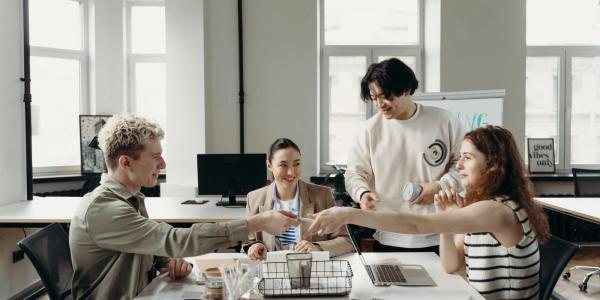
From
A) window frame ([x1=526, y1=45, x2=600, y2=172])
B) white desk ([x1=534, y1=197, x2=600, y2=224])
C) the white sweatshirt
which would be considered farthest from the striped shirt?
window frame ([x1=526, y1=45, x2=600, y2=172])

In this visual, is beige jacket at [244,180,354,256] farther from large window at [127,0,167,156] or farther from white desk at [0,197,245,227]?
large window at [127,0,167,156]

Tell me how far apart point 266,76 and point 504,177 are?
3.98 meters

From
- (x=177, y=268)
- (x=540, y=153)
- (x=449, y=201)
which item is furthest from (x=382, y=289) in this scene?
(x=540, y=153)

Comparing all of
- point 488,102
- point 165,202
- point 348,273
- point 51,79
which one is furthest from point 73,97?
point 348,273

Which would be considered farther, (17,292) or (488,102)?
(488,102)

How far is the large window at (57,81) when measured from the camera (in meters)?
5.56

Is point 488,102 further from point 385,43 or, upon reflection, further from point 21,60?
point 21,60

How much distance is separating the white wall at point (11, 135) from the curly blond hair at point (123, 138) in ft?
8.22

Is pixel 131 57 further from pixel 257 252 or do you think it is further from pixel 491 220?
pixel 491 220

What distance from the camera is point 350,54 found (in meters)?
5.97

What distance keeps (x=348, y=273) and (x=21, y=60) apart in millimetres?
3454

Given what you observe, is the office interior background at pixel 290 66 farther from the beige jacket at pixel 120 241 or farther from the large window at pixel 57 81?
the beige jacket at pixel 120 241

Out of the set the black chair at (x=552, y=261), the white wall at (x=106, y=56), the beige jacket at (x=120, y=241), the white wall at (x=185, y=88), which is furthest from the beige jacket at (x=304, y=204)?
the white wall at (x=106, y=56)

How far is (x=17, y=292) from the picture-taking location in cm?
401
